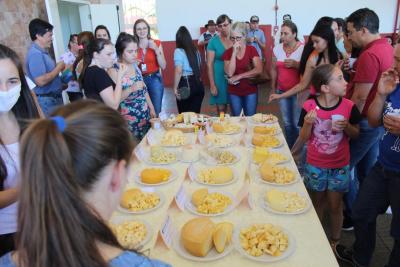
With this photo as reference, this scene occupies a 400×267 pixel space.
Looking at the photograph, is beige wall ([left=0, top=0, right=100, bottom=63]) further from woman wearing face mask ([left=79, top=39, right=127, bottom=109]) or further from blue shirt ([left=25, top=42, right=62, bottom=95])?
woman wearing face mask ([left=79, top=39, right=127, bottom=109])

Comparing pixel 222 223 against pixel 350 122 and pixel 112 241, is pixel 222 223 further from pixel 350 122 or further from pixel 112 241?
pixel 350 122

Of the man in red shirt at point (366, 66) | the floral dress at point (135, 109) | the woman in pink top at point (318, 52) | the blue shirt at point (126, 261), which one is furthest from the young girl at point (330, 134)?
the blue shirt at point (126, 261)

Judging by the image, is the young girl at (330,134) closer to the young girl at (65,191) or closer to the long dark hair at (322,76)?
the long dark hair at (322,76)

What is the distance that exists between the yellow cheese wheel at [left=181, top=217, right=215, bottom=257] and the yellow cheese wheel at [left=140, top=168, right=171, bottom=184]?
19.9 inches

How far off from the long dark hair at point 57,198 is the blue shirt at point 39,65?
9.04 ft

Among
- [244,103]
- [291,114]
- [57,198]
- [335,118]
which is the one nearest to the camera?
[57,198]

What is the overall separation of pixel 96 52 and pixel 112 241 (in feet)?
6.18

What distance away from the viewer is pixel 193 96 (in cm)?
363

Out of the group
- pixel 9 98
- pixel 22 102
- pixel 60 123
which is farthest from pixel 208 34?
pixel 60 123

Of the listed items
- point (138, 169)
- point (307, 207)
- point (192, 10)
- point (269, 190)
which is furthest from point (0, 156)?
point (192, 10)

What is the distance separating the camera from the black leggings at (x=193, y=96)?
355cm

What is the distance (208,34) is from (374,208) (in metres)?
5.63

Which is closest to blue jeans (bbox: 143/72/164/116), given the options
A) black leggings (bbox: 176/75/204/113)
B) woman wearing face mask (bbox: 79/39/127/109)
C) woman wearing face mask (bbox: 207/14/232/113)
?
black leggings (bbox: 176/75/204/113)

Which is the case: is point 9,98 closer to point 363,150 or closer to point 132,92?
point 132,92
